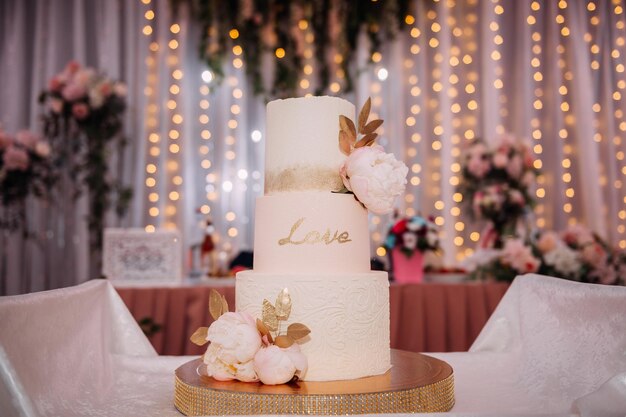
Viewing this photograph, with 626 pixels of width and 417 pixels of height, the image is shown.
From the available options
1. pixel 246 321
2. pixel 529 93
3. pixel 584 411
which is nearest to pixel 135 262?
pixel 246 321

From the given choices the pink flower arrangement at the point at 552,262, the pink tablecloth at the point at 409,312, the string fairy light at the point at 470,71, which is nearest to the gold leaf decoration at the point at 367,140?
the pink tablecloth at the point at 409,312

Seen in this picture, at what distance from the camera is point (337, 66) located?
16.5ft

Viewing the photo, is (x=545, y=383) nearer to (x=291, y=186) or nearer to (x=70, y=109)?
(x=291, y=186)

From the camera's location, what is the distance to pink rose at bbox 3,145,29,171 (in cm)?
388

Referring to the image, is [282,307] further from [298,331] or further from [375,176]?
[375,176]

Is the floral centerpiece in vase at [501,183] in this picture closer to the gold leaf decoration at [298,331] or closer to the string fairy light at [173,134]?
the string fairy light at [173,134]

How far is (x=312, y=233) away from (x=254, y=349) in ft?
1.06

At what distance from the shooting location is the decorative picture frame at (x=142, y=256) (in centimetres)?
303

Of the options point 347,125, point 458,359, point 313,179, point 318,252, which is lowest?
point 458,359

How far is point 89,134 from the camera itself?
4.49 m

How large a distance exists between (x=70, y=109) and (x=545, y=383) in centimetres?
414

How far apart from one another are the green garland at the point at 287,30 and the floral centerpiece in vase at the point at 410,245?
2063 millimetres

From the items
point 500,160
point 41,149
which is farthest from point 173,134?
point 500,160

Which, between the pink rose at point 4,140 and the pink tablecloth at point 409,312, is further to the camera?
the pink rose at point 4,140
